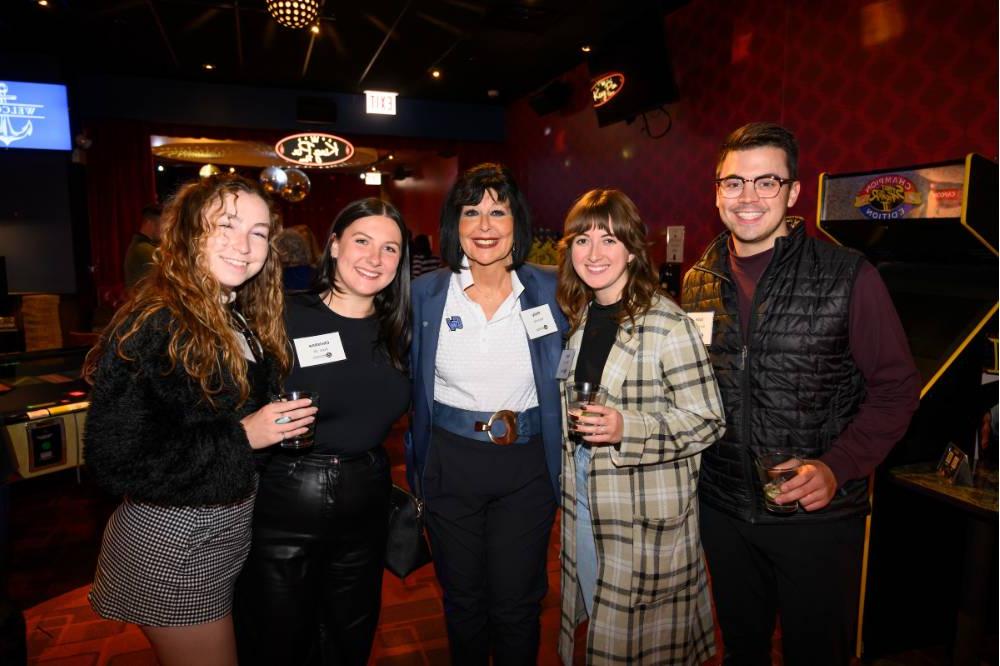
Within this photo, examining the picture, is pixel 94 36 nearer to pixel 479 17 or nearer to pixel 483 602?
pixel 479 17

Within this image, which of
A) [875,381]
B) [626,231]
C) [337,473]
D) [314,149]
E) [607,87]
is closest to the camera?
[875,381]

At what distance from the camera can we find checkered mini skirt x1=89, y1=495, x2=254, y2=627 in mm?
1475

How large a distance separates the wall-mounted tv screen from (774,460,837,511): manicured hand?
5.01m

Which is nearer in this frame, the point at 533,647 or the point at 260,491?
the point at 260,491

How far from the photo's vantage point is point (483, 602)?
6.89 feet

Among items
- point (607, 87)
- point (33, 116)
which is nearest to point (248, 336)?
point (607, 87)

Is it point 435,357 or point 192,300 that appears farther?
point 435,357

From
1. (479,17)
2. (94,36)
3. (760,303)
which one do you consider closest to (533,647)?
(760,303)

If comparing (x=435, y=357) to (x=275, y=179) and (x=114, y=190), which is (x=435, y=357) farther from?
(x=275, y=179)

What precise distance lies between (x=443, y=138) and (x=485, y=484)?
30.3ft

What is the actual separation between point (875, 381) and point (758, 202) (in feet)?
1.93

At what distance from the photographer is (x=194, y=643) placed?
5.07 feet

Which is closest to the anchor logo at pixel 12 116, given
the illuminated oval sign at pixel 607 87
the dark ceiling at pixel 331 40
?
the dark ceiling at pixel 331 40

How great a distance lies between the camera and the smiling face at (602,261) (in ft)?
6.29
